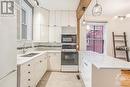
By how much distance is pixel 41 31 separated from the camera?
657 centimetres

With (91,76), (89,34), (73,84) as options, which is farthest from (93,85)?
(89,34)

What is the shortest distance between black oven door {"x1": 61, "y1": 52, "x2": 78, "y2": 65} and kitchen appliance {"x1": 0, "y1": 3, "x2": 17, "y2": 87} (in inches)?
172

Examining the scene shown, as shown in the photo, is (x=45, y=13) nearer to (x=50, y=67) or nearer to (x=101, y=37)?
(x=50, y=67)

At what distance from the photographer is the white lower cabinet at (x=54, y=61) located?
6.48 meters

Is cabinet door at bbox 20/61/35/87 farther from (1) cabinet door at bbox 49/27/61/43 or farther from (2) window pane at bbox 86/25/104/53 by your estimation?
(2) window pane at bbox 86/25/104/53

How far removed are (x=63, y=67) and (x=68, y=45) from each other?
92 cm

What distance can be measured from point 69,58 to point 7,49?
4681mm

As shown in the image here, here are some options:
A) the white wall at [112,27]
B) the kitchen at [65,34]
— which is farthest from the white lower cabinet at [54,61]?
the white wall at [112,27]

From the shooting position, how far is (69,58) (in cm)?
647

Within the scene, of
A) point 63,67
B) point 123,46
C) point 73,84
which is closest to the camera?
point 73,84

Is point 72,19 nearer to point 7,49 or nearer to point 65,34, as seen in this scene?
point 65,34

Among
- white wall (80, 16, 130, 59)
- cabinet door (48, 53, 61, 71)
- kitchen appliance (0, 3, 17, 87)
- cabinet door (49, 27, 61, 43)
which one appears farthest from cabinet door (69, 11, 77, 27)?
kitchen appliance (0, 3, 17, 87)

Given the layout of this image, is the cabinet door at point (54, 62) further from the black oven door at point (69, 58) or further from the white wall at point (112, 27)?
the white wall at point (112, 27)

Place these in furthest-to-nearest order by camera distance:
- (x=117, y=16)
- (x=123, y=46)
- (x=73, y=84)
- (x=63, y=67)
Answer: (x=123, y=46), (x=117, y=16), (x=63, y=67), (x=73, y=84)
